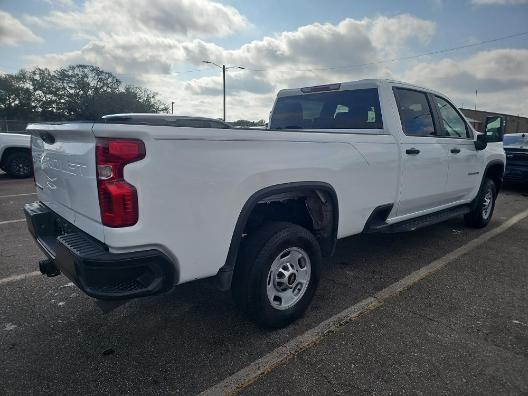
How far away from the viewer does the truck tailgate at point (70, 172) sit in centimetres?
199

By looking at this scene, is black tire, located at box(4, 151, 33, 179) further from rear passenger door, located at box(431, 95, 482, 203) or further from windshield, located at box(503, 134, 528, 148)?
windshield, located at box(503, 134, 528, 148)

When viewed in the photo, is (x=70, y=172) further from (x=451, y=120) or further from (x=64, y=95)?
(x=64, y=95)

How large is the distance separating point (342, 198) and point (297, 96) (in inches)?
77.0

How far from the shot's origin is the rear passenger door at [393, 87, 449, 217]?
367cm

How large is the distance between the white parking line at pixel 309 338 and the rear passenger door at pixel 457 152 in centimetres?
101

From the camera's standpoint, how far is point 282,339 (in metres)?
2.60

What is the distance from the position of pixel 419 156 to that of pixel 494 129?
1962mm

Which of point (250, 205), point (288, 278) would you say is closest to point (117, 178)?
point (250, 205)

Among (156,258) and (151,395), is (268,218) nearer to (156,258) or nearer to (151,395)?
(156,258)

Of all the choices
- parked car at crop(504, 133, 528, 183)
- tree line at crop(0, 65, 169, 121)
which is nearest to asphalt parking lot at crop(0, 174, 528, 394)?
parked car at crop(504, 133, 528, 183)

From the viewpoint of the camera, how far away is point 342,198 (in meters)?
2.99

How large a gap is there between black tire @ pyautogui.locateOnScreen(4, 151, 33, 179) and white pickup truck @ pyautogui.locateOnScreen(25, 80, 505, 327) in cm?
870

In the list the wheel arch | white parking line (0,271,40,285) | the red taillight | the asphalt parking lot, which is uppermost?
the red taillight

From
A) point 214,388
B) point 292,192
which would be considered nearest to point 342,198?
point 292,192
